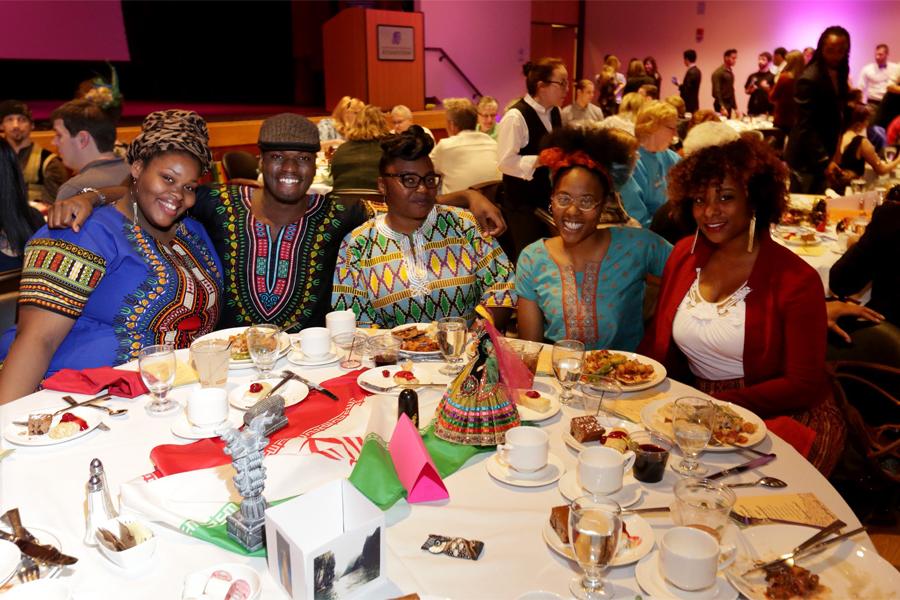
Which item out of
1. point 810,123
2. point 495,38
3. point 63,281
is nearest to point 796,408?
point 63,281

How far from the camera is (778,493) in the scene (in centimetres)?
145

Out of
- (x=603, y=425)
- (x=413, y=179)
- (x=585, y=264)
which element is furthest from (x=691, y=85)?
(x=603, y=425)

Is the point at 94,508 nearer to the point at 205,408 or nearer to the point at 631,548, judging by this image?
the point at 205,408

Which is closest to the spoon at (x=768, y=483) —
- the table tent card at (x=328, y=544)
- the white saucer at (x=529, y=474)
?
the white saucer at (x=529, y=474)

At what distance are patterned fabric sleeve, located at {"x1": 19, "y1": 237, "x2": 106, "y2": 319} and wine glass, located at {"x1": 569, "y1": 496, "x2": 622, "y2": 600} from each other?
1780 mm

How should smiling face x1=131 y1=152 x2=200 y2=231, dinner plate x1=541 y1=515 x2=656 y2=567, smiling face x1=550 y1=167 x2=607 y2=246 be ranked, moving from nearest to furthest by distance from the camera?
dinner plate x1=541 y1=515 x2=656 y2=567 → smiling face x1=131 y1=152 x2=200 y2=231 → smiling face x1=550 y1=167 x2=607 y2=246

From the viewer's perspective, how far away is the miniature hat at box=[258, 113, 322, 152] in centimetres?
266

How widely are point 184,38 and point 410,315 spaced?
12.5 m

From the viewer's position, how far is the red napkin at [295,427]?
1558 mm

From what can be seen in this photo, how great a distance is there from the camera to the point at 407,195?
8.96ft

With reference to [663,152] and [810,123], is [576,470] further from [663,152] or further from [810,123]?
[810,123]

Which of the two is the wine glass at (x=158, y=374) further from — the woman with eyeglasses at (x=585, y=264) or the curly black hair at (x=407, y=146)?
the woman with eyeglasses at (x=585, y=264)

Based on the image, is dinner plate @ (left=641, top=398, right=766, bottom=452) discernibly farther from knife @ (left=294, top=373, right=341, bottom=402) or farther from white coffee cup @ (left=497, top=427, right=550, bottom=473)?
knife @ (left=294, top=373, right=341, bottom=402)

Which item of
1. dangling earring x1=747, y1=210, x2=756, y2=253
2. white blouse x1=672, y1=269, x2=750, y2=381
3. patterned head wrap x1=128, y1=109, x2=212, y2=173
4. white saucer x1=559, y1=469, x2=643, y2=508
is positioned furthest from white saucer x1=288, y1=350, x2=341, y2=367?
dangling earring x1=747, y1=210, x2=756, y2=253
